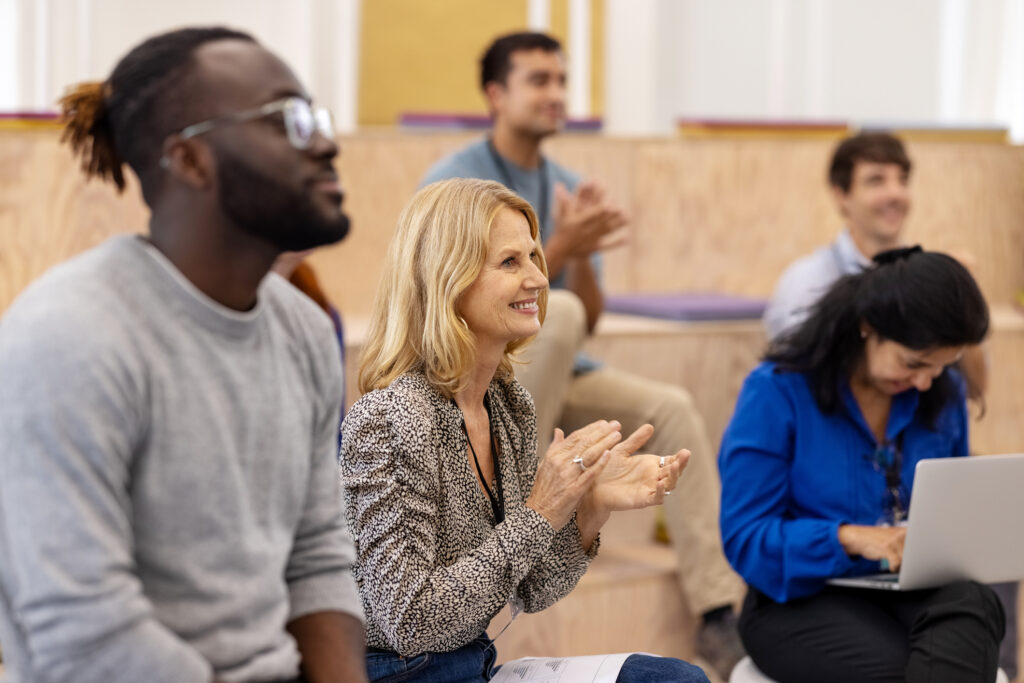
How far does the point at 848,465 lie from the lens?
68.5 inches

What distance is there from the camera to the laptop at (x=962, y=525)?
1.58 m

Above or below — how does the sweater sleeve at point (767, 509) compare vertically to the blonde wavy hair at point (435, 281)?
below

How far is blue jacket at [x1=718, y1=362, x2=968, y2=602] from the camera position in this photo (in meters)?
1.71

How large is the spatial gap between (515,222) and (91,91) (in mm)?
503

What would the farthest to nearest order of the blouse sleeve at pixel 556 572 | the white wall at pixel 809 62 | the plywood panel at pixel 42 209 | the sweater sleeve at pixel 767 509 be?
the white wall at pixel 809 62 < the plywood panel at pixel 42 209 < the sweater sleeve at pixel 767 509 < the blouse sleeve at pixel 556 572

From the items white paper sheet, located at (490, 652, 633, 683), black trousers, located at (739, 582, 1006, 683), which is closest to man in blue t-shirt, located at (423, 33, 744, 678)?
black trousers, located at (739, 582, 1006, 683)

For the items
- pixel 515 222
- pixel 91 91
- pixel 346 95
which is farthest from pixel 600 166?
pixel 91 91

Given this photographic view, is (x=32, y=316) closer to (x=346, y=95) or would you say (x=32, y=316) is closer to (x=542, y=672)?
(x=542, y=672)

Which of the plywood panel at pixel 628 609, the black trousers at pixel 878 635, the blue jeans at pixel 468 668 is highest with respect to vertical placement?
the blue jeans at pixel 468 668

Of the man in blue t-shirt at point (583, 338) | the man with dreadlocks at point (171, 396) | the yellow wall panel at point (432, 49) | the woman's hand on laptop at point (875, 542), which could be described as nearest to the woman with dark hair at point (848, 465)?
the woman's hand on laptop at point (875, 542)

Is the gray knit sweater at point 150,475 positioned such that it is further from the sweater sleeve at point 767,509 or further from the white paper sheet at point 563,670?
the sweater sleeve at point 767,509

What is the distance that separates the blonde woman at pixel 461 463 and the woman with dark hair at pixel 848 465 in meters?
0.41

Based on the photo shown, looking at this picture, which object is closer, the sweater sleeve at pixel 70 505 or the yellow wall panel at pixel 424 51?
the sweater sleeve at pixel 70 505

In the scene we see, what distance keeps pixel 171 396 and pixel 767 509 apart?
109 cm
